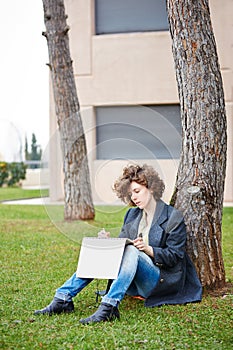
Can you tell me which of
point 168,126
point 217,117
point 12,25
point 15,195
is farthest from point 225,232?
point 12,25

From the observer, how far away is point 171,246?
4348 millimetres

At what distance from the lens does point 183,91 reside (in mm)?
4887

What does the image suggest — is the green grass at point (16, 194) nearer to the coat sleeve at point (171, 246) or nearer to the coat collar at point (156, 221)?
the coat collar at point (156, 221)

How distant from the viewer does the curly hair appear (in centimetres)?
425

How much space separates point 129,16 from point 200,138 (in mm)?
9625

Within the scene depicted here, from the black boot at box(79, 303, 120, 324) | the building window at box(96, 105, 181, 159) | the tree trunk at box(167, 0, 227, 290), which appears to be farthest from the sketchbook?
the tree trunk at box(167, 0, 227, 290)

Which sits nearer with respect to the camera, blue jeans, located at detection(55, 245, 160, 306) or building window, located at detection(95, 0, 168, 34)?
blue jeans, located at detection(55, 245, 160, 306)

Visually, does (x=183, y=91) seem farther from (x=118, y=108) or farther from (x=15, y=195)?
(x=15, y=195)

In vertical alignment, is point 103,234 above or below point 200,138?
below

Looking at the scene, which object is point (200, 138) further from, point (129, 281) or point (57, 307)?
point (57, 307)

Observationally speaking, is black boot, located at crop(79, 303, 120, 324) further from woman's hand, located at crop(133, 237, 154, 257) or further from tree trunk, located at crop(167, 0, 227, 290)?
tree trunk, located at crop(167, 0, 227, 290)

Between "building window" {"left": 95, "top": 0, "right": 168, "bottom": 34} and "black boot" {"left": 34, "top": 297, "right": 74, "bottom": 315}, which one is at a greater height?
"building window" {"left": 95, "top": 0, "right": 168, "bottom": 34}

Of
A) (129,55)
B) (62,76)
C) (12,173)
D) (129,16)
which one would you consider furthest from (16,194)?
(62,76)

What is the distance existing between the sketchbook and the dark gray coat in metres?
0.22
